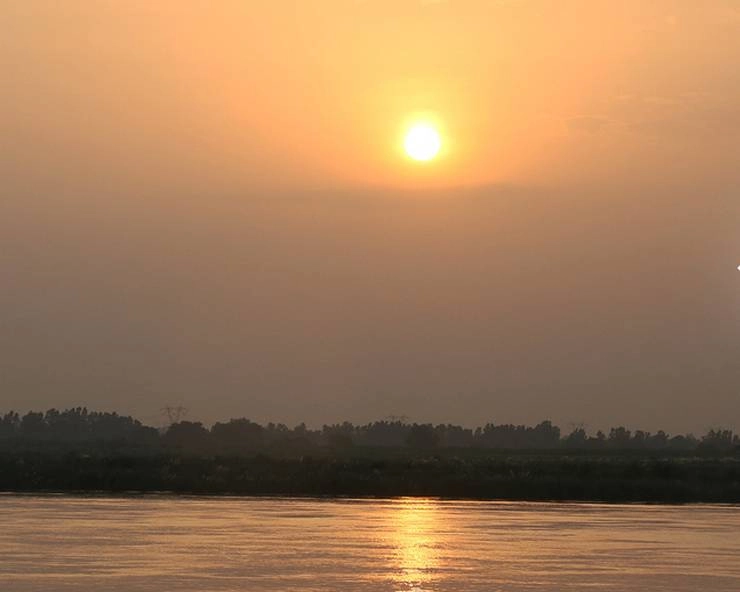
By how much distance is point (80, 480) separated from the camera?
78.4 m

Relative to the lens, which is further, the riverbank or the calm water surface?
the riverbank

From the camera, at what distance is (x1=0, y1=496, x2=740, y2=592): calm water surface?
31.3 m

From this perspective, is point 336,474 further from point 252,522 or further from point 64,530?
point 64,530

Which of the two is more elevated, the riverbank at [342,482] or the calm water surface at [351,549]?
the riverbank at [342,482]

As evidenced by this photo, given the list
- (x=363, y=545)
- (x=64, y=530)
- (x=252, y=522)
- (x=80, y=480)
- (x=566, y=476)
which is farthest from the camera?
(x=566, y=476)

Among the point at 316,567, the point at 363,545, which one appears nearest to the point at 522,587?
the point at 316,567

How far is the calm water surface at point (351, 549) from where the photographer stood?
3130 cm

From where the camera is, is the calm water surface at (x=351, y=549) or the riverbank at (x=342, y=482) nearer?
the calm water surface at (x=351, y=549)

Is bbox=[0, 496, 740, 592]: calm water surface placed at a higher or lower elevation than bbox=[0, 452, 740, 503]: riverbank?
lower

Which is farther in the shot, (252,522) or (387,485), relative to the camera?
(387,485)

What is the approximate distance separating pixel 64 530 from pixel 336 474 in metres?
39.1

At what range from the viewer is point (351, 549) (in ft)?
127

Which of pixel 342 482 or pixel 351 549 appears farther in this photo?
pixel 342 482

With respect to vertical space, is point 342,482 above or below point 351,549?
above
